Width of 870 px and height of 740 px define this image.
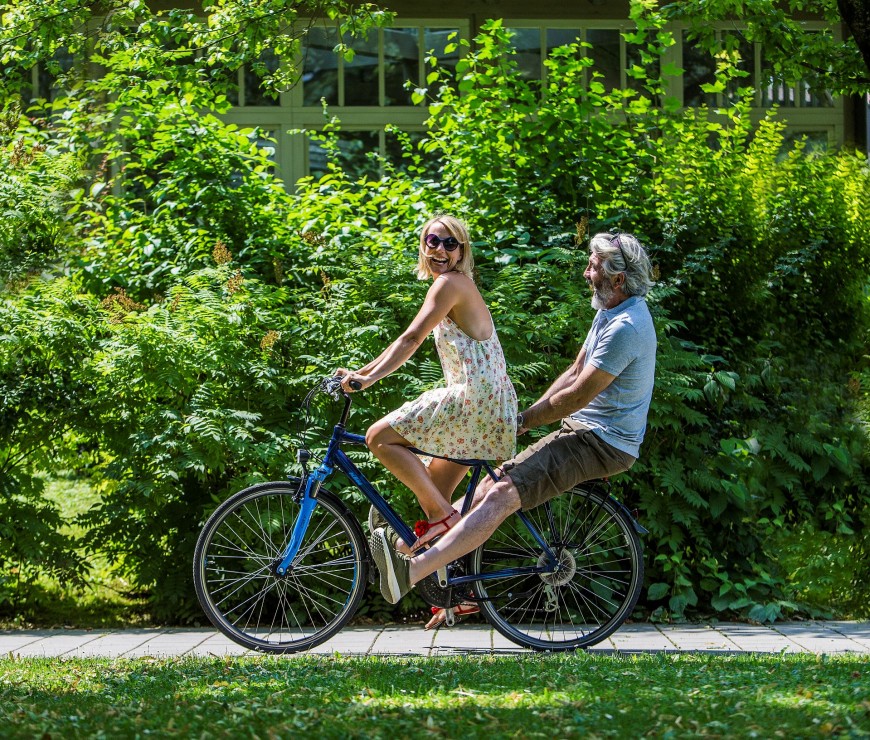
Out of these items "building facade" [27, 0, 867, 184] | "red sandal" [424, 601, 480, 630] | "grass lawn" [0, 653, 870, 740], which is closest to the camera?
"grass lawn" [0, 653, 870, 740]

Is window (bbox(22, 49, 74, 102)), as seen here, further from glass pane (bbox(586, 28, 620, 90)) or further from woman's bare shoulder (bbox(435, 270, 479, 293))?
woman's bare shoulder (bbox(435, 270, 479, 293))

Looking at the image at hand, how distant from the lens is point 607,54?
476 inches

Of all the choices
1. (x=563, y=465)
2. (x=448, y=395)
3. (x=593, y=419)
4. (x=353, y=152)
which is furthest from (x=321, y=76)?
(x=563, y=465)

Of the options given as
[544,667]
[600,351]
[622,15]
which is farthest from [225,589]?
[622,15]

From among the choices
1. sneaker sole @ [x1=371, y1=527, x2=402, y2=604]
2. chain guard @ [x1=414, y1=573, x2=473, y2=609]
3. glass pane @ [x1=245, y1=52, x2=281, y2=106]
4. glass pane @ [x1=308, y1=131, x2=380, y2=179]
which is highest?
glass pane @ [x1=245, y1=52, x2=281, y2=106]

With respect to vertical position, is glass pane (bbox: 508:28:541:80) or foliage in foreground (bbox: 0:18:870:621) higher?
glass pane (bbox: 508:28:541:80)

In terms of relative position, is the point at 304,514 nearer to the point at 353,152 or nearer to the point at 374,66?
the point at 353,152

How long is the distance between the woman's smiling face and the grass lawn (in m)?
1.72

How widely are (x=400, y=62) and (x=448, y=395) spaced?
25.2 feet

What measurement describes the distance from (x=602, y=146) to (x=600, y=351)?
10.5 feet

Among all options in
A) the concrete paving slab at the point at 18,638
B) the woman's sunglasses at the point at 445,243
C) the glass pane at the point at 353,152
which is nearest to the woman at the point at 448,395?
the woman's sunglasses at the point at 445,243

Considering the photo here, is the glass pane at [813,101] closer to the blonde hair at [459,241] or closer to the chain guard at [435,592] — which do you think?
the blonde hair at [459,241]

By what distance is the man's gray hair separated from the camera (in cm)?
519

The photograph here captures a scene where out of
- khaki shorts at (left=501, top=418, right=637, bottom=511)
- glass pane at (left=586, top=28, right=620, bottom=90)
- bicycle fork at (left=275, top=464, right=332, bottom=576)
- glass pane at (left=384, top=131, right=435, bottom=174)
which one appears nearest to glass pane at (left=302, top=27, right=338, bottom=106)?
glass pane at (left=384, top=131, right=435, bottom=174)
